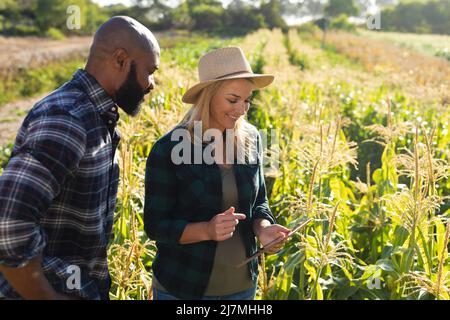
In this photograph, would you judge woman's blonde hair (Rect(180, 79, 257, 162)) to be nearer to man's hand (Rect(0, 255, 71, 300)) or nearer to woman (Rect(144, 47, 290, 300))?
woman (Rect(144, 47, 290, 300))

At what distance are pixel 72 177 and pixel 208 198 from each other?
63 cm

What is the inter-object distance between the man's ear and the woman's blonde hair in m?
0.47

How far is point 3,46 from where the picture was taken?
1140 inches

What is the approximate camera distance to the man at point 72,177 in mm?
1339

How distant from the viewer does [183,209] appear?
1.99m

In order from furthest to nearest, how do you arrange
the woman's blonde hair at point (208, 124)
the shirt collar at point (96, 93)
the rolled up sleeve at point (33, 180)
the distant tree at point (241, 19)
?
the distant tree at point (241, 19), the woman's blonde hair at point (208, 124), the shirt collar at point (96, 93), the rolled up sleeve at point (33, 180)

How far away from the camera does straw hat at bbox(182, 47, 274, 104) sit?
6.84ft

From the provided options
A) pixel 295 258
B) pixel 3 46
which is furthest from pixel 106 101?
pixel 3 46

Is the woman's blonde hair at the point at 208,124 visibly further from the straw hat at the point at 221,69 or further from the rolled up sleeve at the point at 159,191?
the rolled up sleeve at the point at 159,191

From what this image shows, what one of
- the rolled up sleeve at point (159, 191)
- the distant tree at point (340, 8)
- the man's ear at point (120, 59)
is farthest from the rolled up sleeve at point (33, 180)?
the distant tree at point (340, 8)

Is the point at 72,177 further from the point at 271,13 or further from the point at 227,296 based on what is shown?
the point at 271,13

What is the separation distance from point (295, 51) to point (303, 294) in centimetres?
1993

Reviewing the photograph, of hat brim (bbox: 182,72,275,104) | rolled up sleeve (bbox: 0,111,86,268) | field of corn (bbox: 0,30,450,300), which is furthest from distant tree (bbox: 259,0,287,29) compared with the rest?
rolled up sleeve (bbox: 0,111,86,268)
